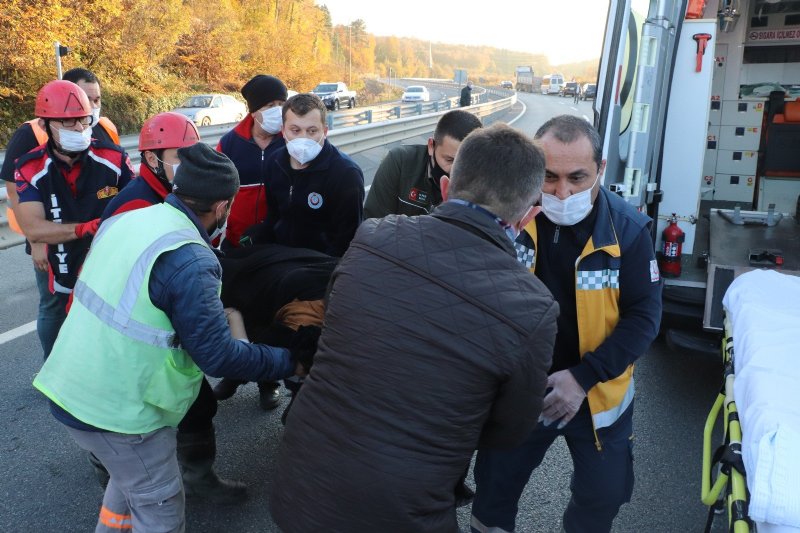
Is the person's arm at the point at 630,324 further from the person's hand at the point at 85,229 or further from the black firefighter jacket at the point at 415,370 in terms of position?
the person's hand at the point at 85,229

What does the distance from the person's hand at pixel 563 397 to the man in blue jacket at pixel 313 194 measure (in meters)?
1.64

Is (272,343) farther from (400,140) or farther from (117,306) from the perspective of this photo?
(400,140)

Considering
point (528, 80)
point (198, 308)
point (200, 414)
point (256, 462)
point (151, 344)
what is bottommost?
point (256, 462)

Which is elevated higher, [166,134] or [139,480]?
[166,134]

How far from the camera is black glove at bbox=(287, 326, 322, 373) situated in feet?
8.21

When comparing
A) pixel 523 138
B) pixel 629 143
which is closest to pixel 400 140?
pixel 629 143

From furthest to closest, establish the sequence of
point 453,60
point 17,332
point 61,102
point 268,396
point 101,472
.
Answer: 1. point 453,60
2. point 17,332
3. point 268,396
4. point 61,102
5. point 101,472

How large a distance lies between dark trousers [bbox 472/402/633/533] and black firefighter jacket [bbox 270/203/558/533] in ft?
2.85

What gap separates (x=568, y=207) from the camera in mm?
2367

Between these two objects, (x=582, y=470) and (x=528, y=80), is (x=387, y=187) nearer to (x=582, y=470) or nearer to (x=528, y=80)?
(x=582, y=470)

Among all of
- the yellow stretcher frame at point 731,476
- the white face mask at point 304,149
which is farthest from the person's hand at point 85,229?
the yellow stretcher frame at point 731,476

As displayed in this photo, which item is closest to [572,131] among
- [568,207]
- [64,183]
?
[568,207]

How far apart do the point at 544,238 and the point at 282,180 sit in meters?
1.76

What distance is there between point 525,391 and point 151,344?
1.26 m
